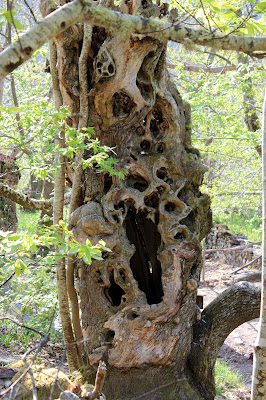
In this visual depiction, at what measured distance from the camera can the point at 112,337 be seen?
152 inches

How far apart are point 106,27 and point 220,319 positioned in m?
3.28

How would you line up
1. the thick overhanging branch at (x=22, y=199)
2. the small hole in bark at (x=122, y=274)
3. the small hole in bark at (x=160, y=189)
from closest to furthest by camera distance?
the small hole in bark at (x=122, y=274)
the small hole in bark at (x=160, y=189)
the thick overhanging branch at (x=22, y=199)

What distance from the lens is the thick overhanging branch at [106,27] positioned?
1.64 m

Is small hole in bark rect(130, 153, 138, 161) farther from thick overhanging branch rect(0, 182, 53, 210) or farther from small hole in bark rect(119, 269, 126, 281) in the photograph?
thick overhanging branch rect(0, 182, 53, 210)

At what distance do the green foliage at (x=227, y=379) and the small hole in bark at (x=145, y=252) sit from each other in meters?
2.35

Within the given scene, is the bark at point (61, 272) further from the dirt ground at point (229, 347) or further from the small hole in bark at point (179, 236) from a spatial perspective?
the small hole in bark at point (179, 236)

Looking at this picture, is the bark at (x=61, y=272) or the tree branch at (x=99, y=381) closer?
the tree branch at (x=99, y=381)

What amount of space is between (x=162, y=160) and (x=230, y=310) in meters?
1.76

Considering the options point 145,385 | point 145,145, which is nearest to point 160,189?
point 145,145

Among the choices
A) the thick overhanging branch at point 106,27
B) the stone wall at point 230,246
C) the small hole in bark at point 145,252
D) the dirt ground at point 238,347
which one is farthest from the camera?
the stone wall at point 230,246

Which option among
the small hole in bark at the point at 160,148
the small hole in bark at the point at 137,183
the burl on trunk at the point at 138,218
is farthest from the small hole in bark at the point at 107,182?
the small hole in bark at the point at 160,148

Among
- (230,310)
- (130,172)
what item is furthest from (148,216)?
(230,310)

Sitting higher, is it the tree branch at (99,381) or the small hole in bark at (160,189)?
the small hole in bark at (160,189)

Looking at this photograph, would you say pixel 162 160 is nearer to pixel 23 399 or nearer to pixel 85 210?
pixel 85 210
